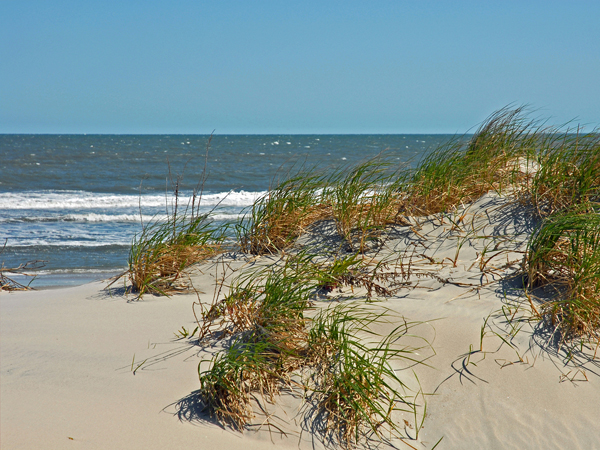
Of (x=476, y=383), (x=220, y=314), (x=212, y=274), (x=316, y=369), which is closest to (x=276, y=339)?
(x=316, y=369)

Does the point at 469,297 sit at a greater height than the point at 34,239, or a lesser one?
greater

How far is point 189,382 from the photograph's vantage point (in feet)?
7.64

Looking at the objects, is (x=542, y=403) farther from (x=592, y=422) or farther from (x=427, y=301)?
(x=427, y=301)

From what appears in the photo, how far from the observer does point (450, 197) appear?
444 cm

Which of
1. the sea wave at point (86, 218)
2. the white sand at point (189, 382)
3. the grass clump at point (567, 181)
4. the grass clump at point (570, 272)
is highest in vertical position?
the grass clump at point (567, 181)

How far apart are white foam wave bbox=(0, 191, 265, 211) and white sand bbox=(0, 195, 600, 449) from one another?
8.23 meters

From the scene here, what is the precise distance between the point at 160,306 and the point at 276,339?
1.29 meters

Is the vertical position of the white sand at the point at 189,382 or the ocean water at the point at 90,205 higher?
the white sand at the point at 189,382

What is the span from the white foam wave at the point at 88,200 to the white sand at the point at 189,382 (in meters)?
8.23

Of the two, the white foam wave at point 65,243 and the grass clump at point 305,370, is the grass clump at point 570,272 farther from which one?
the white foam wave at point 65,243

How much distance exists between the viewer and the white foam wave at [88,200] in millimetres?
11969

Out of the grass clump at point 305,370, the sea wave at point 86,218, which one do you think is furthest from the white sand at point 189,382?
the sea wave at point 86,218

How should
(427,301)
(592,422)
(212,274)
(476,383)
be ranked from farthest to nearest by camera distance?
1. (212,274)
2. (427,301)
3. (476,383)
4. (592,422)

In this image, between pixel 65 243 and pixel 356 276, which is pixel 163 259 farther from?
pixel 65 243
